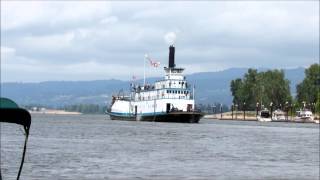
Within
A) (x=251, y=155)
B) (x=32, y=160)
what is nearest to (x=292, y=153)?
(x=251, y=155)

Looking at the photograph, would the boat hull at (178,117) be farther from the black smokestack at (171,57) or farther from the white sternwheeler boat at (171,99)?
the black smokestack at (171,57)

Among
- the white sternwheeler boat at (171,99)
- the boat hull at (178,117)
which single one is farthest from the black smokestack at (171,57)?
the boat hull at (178,117)

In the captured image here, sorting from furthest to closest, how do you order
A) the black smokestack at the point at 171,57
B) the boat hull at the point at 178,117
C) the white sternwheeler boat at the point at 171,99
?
the black smokestack at the point at 171,57
the boat hull at the point at 178,117
the white sternwheeler boat at the point at 171,99

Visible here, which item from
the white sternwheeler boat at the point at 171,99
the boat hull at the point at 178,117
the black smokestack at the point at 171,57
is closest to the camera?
the white sternwheeler boat at the point at 171,99

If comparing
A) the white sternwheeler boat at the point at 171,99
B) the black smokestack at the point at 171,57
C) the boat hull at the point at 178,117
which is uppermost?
the black smokestack at the point at 171,57

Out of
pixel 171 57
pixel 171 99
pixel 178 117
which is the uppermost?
pixel 171 57

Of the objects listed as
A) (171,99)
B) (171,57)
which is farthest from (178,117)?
(171,57)

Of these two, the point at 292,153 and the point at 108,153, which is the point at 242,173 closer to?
the point at 108,153

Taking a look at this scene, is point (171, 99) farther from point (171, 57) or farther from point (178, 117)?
point (171, 57)

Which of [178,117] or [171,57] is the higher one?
[171,57]

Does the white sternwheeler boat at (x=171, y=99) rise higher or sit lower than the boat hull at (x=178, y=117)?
higher

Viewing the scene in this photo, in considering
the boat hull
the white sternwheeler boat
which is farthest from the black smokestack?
the boat hull

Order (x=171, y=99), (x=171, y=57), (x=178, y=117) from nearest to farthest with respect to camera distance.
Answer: (x=171, y=99) < (x=178, y=117) < (x=171, y=57)

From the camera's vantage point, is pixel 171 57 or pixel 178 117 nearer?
pixel 178 117
